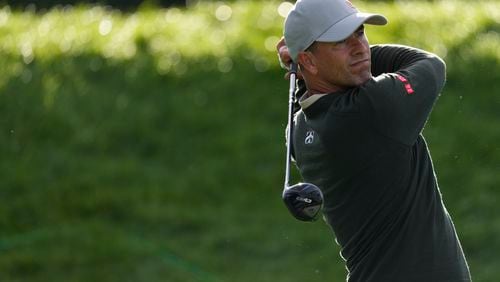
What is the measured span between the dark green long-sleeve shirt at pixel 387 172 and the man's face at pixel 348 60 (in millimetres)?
51

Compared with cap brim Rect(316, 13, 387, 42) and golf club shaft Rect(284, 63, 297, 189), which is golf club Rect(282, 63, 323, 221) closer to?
golf club shaft Rect(284, 63, 297, 189)

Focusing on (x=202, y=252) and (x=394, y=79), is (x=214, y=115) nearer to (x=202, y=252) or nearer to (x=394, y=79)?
(x=202, y=252)

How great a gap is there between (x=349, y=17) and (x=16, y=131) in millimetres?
7621

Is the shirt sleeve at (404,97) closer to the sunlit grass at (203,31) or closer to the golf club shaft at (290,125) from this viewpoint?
the golf club shaft at (290,125)

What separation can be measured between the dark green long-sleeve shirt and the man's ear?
11 cm

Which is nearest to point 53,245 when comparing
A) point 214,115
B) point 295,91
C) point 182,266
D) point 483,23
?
point 182,266

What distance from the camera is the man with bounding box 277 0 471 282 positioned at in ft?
14.0

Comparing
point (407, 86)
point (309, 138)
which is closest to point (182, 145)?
point (309, 138)

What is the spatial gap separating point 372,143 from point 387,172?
119 millimetres

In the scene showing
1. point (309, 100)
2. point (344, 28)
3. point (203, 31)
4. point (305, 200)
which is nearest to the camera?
point (305, 200)

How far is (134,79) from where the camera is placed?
39.9 feet

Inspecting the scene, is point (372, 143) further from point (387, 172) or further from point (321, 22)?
point (321, 22)

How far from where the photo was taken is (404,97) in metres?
4.22

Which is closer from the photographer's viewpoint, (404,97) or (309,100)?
(404,97)
